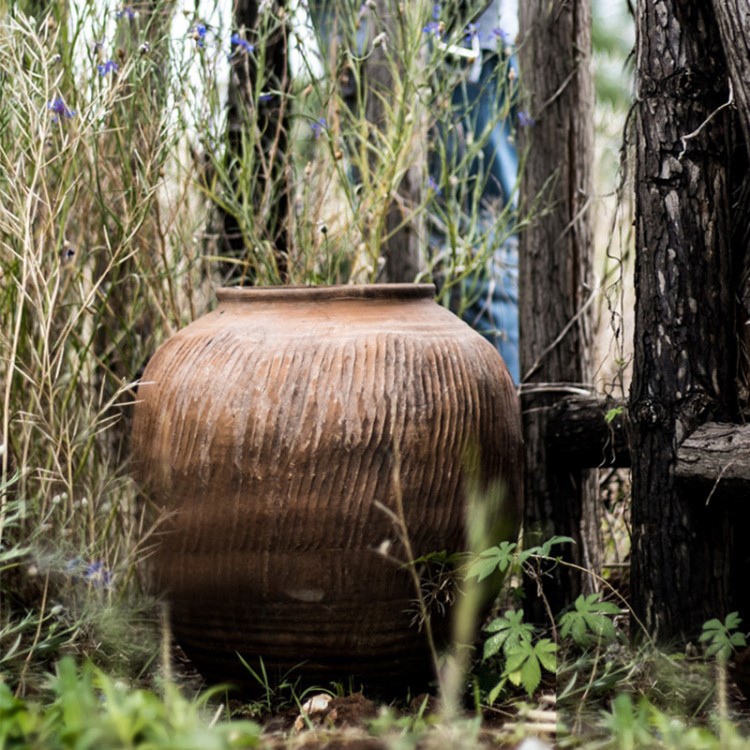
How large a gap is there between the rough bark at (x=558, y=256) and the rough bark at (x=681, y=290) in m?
0.81

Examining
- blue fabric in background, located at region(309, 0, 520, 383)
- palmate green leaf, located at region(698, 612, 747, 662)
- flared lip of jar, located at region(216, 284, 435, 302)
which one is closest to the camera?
palmate green leaf, located at region(698, 612, 747, 662)

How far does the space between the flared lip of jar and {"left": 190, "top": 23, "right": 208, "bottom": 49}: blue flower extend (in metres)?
0.86

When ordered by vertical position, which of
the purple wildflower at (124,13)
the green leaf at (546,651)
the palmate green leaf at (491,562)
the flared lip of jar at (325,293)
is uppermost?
the purple wildflower at (124,13)

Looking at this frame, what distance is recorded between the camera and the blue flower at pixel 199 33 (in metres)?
3.21

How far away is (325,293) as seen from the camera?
2684 millimetres

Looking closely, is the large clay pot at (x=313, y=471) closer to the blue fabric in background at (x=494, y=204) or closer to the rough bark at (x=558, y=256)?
the rough bark at (x=558, y=256)

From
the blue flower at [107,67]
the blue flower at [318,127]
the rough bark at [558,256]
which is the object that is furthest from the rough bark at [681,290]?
the blue flower at [107,67]

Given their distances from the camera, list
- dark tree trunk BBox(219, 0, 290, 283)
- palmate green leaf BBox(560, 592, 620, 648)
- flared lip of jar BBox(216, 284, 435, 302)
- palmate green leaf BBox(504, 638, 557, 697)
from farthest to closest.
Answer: dark tree trunk BBox(219, 0, 290, 283) < flared lip of jar BBox(216, 284, 435, 302) < palmate green leaf BBox(560, 592, 620, 648) < palmate green leaf BBox(504, 638, 557, 697)

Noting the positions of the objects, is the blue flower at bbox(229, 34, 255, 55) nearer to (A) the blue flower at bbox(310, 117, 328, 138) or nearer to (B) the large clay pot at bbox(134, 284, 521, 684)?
(A) the blue flower at bbox(310, 117, 328, 138)

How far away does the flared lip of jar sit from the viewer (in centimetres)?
268

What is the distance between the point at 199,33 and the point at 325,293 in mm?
1014

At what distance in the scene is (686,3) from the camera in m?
2.68

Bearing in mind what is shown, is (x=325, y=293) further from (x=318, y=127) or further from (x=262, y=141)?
(x=262, y=141)

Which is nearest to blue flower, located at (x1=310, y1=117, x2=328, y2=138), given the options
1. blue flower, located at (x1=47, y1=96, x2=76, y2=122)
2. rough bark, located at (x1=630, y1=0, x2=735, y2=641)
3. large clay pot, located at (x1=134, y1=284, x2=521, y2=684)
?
blue flower, located at (x1=47, y1=96, x2=76, y2=122)
